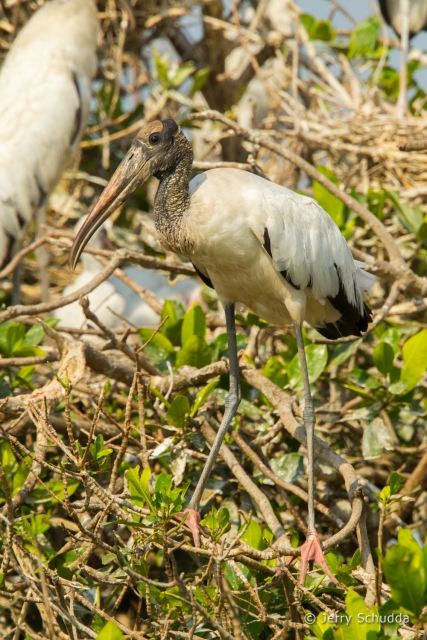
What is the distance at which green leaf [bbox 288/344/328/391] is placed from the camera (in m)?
2.65

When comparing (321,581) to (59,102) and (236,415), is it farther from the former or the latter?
(59,102)

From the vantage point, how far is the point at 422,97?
4.86 m

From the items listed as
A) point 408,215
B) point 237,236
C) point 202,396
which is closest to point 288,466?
point 202,396

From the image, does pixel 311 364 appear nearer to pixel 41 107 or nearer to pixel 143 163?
pixel 143 163

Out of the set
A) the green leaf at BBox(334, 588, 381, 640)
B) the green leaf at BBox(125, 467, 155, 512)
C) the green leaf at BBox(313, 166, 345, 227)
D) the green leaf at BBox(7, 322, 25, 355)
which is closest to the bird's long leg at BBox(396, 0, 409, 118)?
the green leaf at BBox(313, 166, 345, 227)

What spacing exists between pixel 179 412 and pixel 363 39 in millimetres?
3142

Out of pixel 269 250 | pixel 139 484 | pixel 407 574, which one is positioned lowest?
pixel 139 484

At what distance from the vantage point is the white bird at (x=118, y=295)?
12.6 feet

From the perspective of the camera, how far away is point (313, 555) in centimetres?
210

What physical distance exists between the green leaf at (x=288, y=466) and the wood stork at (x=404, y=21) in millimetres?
2720

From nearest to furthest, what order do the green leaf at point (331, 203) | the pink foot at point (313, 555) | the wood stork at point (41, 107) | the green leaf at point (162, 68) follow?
the pink foot at point (313, 555)
the green leaf at point (331, 203)
the wood stork at point (41, 107)
the green leaf at point (162, 68)

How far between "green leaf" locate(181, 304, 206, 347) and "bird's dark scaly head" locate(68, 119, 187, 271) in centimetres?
49

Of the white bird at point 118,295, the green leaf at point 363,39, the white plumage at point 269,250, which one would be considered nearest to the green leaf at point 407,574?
the white plumage at point 269,250

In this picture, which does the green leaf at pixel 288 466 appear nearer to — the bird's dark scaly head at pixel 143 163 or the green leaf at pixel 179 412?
the green leaf at pixel 179 412
